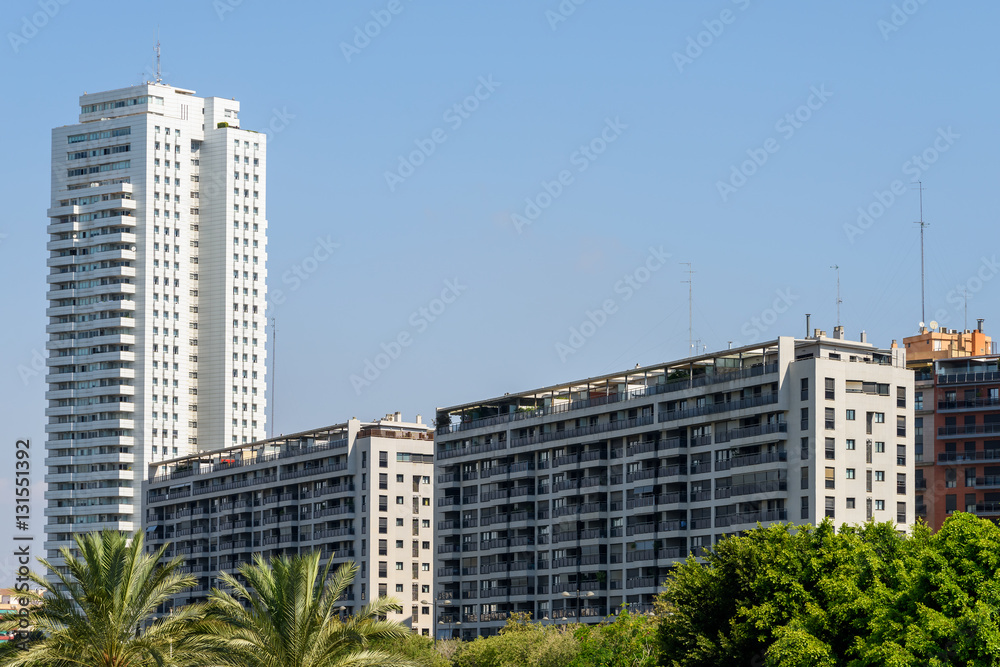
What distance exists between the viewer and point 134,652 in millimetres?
63750

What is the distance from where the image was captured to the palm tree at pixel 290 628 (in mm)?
59500

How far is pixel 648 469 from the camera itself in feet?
461

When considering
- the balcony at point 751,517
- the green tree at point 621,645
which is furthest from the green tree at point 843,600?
the balcony at point 751,517

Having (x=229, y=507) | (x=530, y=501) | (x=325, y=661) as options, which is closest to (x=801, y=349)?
(x=530, y=501)

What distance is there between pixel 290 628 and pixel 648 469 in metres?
83.8

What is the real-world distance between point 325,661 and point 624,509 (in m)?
84.0

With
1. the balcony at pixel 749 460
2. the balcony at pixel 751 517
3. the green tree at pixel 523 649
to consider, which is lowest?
the green tree at pixel 523 649

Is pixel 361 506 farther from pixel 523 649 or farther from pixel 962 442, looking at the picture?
pixel 523 649

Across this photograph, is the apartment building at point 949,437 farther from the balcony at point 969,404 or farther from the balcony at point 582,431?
the balcony at point 582,431

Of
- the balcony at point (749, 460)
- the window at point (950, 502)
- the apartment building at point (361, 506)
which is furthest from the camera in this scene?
the apartment building at point (361, 506)

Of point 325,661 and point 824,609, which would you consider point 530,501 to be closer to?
point 824,609

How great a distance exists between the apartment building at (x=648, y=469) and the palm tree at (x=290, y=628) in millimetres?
69686

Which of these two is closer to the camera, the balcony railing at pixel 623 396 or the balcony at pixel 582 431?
the balcony railing at pixel 623 396

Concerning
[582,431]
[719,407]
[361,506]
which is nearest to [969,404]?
[582,431]
